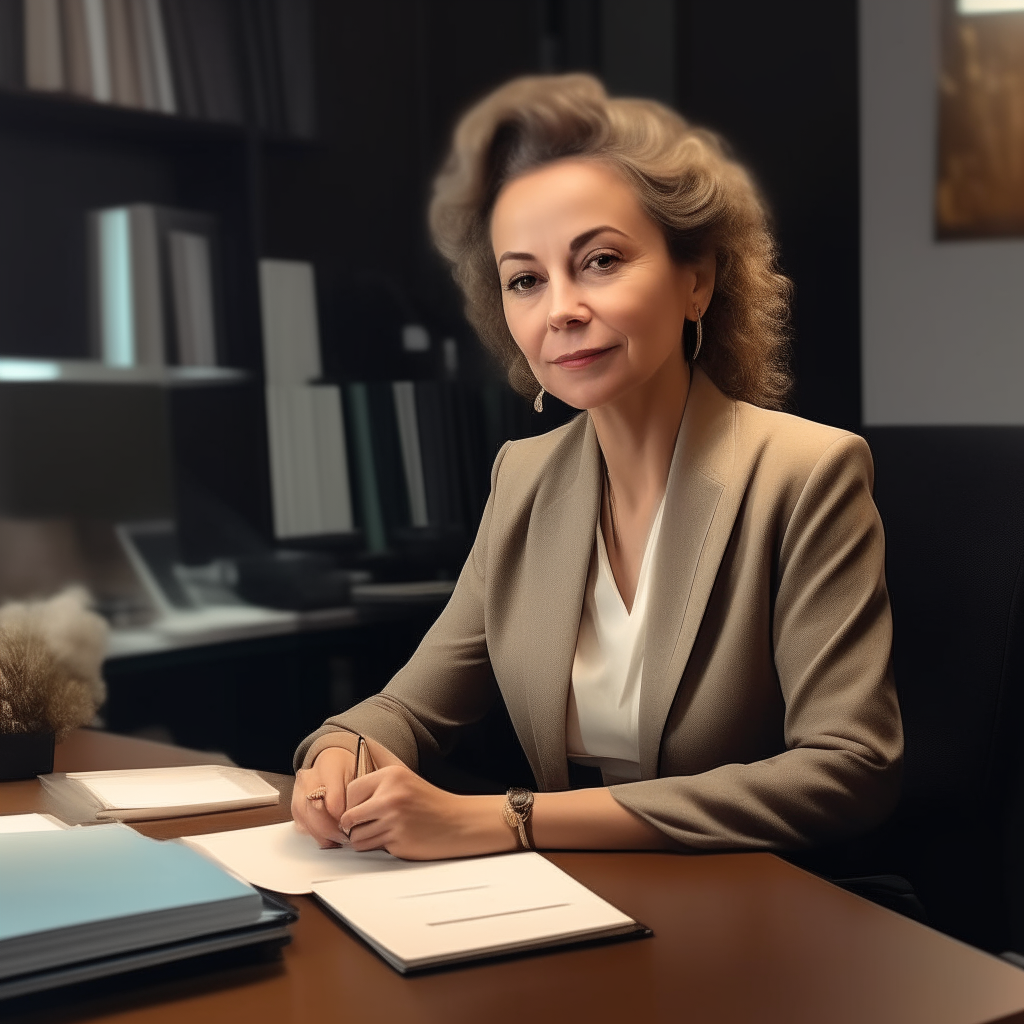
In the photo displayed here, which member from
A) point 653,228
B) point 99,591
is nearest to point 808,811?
point 653,228

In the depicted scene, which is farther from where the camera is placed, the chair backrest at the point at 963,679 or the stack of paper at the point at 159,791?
the chair backrest at the point at 963,679

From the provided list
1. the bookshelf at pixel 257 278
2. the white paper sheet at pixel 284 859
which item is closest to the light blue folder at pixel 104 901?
the white paper sheet at pixel 284 859

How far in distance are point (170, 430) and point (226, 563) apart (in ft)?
1.02

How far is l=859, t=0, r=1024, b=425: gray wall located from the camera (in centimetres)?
263

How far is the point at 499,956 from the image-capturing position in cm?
86

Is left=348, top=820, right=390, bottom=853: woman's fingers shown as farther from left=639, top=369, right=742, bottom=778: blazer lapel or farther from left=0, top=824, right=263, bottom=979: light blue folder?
left=639, top=369, right=742, bottom=778: blazer lapel

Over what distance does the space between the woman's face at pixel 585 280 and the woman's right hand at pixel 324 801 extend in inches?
18.3

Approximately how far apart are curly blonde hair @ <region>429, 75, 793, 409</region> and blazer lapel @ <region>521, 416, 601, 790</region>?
0.22 metres

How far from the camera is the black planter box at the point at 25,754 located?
54.9 inches

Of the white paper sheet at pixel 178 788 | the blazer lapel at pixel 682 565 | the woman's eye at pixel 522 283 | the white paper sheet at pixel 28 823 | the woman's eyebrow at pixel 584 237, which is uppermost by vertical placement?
the woman's eyebrow at pixel 584 237

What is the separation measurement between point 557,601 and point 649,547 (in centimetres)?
12

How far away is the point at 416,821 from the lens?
1070mm
